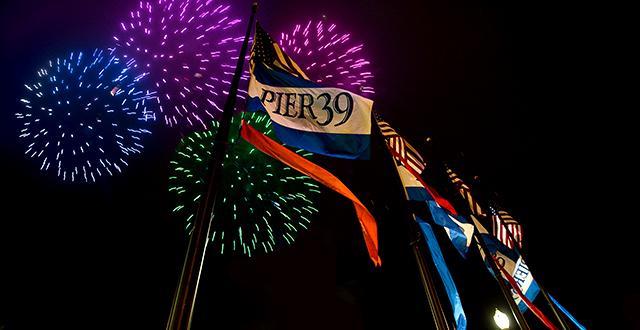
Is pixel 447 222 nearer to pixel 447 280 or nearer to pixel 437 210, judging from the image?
pixel 437 210

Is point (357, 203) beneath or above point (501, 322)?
above

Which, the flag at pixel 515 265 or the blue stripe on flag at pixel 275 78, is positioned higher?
the blue stripe on flag at pixel 275 78

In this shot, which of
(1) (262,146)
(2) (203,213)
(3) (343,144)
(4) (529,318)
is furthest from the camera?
(4) (529,318)

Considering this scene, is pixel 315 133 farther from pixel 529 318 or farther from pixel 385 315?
pixel 385 315

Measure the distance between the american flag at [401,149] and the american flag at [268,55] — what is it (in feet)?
9.24

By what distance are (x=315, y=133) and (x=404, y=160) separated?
318cm

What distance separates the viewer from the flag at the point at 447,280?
858 cm

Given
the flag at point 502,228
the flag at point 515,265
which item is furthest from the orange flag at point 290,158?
the flag at point 502,228

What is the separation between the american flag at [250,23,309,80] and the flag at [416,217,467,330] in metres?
4.95

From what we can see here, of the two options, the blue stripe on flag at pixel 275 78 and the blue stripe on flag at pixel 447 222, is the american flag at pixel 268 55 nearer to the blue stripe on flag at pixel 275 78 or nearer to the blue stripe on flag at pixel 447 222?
the blue stripe on flag at pixel 275 78

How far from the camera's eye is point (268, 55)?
6.73m

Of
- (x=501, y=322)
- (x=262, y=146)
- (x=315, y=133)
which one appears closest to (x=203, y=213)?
(x=262, y=146)

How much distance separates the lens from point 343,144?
5.86 metres

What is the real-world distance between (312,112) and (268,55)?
1.58m
